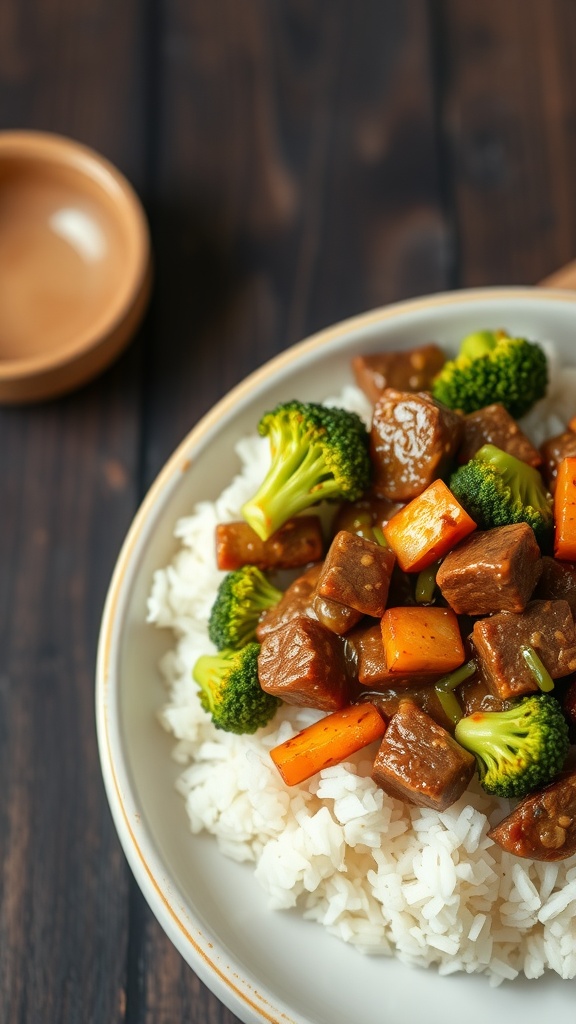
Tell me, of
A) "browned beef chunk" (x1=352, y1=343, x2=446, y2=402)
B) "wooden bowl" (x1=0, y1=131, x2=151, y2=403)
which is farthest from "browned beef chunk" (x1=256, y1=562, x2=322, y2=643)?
"wooden bowl" (x1=0, y1=131, x2=151, y2=403)

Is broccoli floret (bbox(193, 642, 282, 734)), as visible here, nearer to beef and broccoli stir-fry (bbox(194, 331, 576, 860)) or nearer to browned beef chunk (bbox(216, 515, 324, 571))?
beef and broccoli stir-fry (bbox(194, 331, 576, 860))

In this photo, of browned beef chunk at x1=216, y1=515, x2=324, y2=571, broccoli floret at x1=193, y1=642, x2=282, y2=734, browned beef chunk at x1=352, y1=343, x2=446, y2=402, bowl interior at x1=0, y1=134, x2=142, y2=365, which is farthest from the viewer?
bowl interior at x1=0, y1=134, x2=142, y2=365

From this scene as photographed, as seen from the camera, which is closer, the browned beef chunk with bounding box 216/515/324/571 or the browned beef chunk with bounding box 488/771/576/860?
the browned beef chunk with bounding box 488/771/576/860

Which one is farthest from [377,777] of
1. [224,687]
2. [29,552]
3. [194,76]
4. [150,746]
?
[194,76]

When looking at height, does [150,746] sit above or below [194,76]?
below

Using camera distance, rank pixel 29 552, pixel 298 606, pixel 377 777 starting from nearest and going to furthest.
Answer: pixel 377 777, pixel 298 606, pixel 29 552

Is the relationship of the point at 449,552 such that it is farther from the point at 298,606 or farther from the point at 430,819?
the point at 430,819
